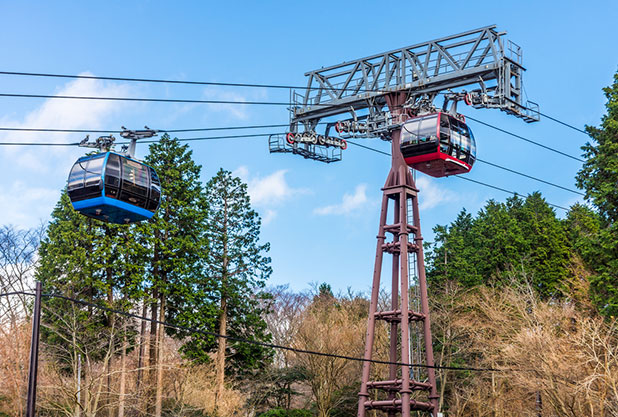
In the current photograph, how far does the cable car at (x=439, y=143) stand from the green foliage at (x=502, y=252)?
26114mm

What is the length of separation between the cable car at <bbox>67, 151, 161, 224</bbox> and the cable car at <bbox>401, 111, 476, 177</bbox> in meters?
11.2

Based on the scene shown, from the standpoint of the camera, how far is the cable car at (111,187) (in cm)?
2448

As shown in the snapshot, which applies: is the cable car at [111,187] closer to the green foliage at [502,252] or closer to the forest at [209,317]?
the forest at [209,317]

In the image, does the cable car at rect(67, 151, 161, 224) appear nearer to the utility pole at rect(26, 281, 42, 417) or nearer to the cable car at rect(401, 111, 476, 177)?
the utility pole at rect(26, 281, 42, 417)

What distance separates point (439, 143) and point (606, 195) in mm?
11622

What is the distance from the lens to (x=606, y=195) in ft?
124

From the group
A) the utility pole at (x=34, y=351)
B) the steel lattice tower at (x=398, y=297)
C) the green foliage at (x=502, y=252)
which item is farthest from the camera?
the green foliage at (x=502, y=252)

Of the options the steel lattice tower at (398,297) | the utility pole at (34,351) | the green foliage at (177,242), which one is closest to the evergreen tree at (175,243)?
the green foliage at (177,242)

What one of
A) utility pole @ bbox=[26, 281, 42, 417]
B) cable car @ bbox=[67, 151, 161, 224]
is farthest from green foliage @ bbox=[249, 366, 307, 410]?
utility pole @ bbox=[26, 281, 42, 417]

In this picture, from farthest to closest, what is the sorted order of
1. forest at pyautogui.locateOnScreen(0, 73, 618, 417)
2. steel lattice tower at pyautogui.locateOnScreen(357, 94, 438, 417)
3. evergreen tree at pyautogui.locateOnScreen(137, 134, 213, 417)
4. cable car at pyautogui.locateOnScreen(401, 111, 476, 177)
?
evergreen tree at pyautogui.locateOnScreen(137, 134, 213, 417) < forest at pyautogui.locateOnScreen(0, 73, 618, 417) < steel lattice tower at pyautogui.locateOnScreen(357, 94, 438, 417) < cable car at pyautogui.locateOnScreen(401, 111, 476, 177)

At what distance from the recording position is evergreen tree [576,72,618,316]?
120 feet

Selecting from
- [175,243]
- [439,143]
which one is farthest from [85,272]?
[439,143]

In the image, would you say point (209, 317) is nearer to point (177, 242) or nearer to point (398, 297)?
point (177, 242)

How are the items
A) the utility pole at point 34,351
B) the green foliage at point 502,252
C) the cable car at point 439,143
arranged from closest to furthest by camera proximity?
the utility pole at point 34,351 → the cable car at point 439,143 → the green foliage at point 502,252
